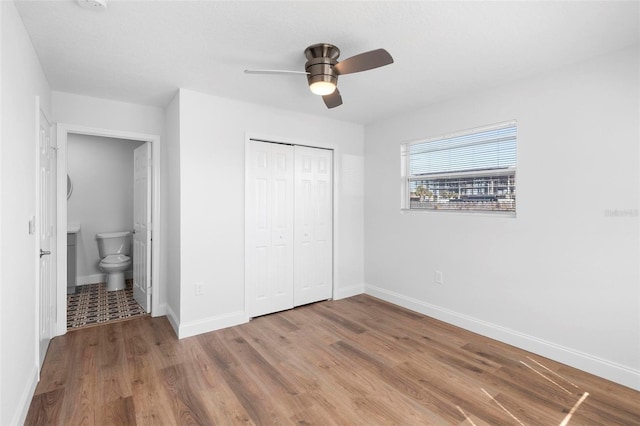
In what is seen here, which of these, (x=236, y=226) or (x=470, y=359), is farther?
(x=236, y=226)

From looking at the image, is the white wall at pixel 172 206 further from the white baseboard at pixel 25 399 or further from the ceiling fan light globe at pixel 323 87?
the ceiling fan light globe at pixel 323 87

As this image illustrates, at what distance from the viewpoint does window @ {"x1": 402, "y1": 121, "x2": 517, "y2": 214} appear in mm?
3111

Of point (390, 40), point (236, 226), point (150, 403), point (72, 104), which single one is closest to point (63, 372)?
point (150, 403)

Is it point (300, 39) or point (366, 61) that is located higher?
point (300, 39)

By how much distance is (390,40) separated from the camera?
2232 mm

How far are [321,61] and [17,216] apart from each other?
6.91 feet

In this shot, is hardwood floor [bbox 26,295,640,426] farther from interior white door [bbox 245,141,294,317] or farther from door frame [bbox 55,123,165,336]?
interior white door [bbox 245,141,294,317]

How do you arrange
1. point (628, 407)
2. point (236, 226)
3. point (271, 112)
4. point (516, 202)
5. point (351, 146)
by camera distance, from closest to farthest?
point (628, 407) → point (516, 202) → point (236, 226) → point (271, 112) → point (351, 146)

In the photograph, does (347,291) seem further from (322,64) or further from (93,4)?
(93,4)

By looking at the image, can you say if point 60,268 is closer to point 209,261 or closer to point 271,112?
point 209,261

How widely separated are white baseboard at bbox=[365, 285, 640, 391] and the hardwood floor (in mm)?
67

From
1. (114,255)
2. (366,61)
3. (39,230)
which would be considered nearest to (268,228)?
(39,230)

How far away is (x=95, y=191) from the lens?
5.14m

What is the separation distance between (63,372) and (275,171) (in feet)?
8.63
